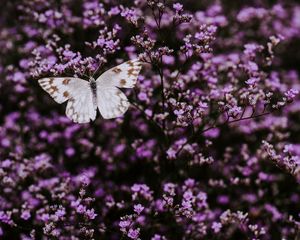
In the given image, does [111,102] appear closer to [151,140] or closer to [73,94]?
[73,94]

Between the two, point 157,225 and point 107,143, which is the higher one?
point 107,143

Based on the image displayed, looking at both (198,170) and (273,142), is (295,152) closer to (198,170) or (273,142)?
(273,142)

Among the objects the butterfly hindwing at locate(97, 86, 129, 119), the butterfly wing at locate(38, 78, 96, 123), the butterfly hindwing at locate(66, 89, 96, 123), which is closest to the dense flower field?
the butterfly wing at locate(38, 78, 96, 123)

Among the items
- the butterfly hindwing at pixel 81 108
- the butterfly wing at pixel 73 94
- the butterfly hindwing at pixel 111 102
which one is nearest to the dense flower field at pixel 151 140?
the butterfly wing at pixel 73 94

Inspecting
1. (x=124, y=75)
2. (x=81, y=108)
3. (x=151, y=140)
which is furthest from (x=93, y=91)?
(x=151, y=140)

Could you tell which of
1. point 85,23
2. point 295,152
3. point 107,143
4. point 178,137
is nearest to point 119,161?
point 107,143

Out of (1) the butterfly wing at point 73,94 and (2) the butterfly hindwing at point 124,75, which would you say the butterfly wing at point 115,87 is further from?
(1) the butterfly wing at point 73,94

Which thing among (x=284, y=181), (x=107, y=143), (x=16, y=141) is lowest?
(x=16, y=141)
